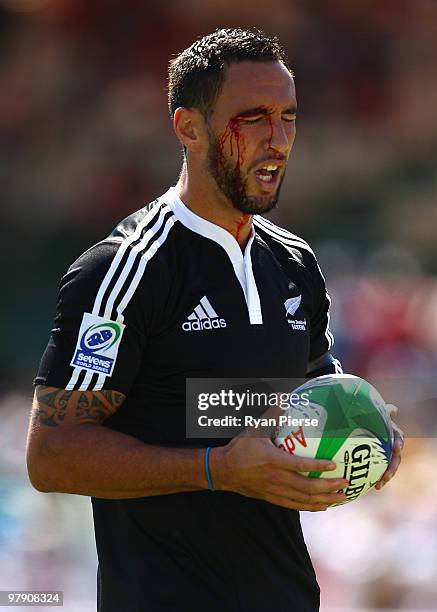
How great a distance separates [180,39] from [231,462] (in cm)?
550

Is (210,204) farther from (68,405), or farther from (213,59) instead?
(68,405)

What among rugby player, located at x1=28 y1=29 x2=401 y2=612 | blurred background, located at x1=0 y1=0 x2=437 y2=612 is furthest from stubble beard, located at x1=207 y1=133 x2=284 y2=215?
blurred background, located at x1=0 y1=0 x2=437 y2=612

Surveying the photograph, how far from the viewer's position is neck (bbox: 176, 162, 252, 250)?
2645 millimetres

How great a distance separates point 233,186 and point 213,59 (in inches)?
12.6

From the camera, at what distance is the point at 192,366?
96.4 inches

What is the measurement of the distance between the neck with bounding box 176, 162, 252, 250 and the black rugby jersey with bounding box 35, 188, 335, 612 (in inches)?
2.1

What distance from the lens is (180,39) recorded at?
7.29m

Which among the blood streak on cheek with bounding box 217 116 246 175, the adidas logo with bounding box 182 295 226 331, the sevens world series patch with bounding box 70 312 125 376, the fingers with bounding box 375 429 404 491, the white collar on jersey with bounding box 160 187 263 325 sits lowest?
the fingers with bounding box 375 429 404 491

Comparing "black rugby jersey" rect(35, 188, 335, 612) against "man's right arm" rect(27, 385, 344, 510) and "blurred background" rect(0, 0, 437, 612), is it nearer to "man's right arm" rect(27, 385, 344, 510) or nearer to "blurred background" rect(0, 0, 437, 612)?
"man's right arm" rect(27, 385, 344, 510)

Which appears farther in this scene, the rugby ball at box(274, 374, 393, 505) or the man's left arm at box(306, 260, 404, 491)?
the man's left arm at box(306, 260, 404, 491)

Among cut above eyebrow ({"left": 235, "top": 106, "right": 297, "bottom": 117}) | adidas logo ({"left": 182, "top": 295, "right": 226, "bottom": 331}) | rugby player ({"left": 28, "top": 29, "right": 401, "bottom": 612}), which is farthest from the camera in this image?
cut above eyebrow ({"left": 235, "top": 106, "right": 297, "bottom": 117})

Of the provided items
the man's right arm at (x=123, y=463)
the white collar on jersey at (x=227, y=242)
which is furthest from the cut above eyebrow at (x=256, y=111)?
the man's right arm at (x=123, y=463)

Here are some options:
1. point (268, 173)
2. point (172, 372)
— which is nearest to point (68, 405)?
point (172, 372)

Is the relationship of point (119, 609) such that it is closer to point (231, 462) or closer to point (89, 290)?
point (231, 462)
